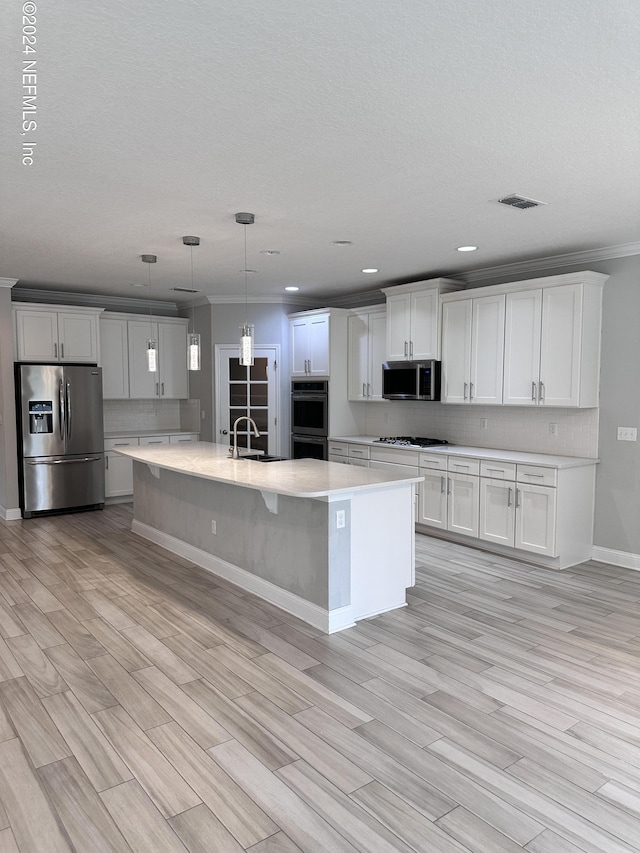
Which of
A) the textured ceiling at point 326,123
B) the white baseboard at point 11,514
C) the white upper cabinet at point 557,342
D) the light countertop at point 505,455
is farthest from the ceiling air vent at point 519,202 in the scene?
the white baseboard at point 11,514

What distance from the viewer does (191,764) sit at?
7.95ft

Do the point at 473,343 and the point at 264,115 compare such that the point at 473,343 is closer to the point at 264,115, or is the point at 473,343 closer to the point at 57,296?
the point at 264,115

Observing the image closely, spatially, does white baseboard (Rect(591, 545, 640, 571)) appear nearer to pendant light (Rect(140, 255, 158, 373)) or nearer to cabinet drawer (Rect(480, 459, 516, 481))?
cabinet drawer (Rect(480, 459, 516, 481))

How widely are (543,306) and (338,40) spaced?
3.68 m

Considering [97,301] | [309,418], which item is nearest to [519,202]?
[309,418]

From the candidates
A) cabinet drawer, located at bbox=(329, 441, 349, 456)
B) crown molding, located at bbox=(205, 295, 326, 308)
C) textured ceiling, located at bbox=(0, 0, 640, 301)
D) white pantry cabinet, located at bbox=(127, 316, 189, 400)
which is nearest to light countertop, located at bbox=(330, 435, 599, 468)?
cabinet drawer, located at bbox=(329, 441, 349, 456)

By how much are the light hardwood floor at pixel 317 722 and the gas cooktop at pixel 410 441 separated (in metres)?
1.92

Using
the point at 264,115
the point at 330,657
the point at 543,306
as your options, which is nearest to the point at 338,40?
the point at 264,115

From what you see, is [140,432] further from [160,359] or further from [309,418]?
[309,418]

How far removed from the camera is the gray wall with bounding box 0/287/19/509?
6.56m

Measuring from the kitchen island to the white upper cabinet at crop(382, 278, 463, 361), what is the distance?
2.14 m

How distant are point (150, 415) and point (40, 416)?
6.12 feet

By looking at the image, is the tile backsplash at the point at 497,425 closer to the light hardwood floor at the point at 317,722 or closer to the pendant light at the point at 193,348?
the light hardwood floor at the point at 317,722

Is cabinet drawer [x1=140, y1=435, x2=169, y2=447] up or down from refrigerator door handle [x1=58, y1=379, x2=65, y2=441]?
down
